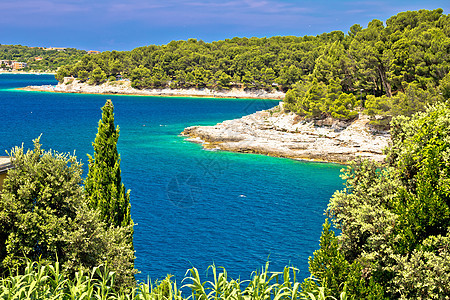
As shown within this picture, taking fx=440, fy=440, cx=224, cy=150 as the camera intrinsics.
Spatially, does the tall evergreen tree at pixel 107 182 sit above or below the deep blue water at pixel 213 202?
above

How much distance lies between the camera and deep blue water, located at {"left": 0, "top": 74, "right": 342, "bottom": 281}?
24.1 metres

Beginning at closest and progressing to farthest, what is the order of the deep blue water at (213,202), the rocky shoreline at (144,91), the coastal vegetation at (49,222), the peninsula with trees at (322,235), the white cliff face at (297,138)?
the peninsula with trees at (322,235)
the coastal vegetation at (49,222)
the deep blue water at (213,202)
the white cliff face at (297,138)
the rocky shoreline at (144,91)

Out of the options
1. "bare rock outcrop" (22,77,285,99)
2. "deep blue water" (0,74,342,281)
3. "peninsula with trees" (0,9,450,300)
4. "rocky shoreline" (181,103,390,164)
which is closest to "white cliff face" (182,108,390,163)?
"rocky shoreline" (181,103,390,164)

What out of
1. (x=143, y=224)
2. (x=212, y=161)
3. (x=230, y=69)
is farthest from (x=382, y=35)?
(x=230, y=69)

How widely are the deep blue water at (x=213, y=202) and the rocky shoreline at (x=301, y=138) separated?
2.23 meters

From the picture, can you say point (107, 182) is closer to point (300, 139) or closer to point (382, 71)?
point (300, 139)

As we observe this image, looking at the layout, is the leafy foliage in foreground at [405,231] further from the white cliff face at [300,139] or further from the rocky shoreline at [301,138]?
the rocky shoreline at [301,138]

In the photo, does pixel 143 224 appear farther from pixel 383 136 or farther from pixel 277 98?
pixel 277 98

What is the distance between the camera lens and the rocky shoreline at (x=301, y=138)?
48.3m

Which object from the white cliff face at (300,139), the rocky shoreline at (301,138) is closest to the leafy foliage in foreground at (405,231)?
the white cliff face at (300,139)

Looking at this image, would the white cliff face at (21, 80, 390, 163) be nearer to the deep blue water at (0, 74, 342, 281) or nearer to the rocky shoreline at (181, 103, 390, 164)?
the rocky shoreline at (181, 103, 390, 164)

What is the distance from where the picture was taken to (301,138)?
55000 mm

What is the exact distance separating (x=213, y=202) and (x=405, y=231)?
22474mm

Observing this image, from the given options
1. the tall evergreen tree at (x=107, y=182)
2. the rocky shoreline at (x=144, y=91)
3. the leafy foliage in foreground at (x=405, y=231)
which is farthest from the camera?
the rocky shoreline at (x=144, y=91)
